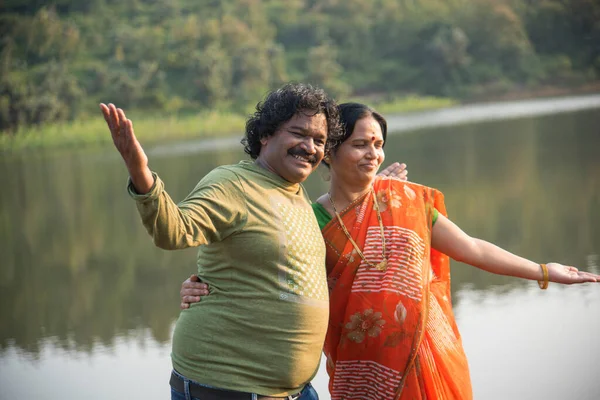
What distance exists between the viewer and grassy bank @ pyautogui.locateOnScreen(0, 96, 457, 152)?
992 inches

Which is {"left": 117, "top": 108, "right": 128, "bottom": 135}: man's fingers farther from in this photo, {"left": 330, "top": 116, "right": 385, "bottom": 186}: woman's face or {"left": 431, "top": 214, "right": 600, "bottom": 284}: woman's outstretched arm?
{"left": 431, "top": 214, "right": 600, "bottom": 284}: woman's outstretched arm

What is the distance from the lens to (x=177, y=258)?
660 centimetres

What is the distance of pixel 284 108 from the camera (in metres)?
1.81

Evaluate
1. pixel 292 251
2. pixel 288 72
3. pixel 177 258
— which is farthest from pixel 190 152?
pixel 288 72

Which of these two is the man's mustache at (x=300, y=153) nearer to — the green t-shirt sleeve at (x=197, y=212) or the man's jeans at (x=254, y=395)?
the green t-shirt sleeve at (x=197, y=212)

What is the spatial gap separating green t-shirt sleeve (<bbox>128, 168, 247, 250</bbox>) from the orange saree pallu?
1.94 feet

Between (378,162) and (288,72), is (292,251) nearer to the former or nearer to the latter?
(378,162)

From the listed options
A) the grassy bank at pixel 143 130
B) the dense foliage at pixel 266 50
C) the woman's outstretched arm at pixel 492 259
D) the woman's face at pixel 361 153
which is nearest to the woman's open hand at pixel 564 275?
→ the woman's outstretched arm at pixel 492 259

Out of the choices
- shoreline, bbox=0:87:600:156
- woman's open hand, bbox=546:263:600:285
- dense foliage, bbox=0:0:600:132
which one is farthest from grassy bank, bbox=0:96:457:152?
woman's open hand, bbox=546:263:600:285

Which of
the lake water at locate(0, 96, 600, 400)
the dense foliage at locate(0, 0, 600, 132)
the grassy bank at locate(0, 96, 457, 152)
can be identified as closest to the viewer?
the lake water at locate(0, 96, 600, 400)

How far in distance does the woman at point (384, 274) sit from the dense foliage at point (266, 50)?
89.6 ft

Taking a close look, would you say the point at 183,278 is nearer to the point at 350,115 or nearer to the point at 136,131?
the point at 350,115

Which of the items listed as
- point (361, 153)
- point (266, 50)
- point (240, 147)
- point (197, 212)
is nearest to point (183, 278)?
point (361, 153)

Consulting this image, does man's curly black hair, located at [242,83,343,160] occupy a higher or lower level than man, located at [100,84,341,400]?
higher
